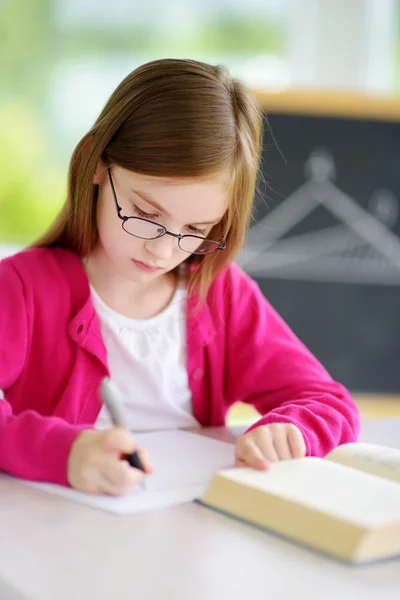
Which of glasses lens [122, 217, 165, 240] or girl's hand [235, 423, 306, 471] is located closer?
girl's hand [235, 423, 306, 471]

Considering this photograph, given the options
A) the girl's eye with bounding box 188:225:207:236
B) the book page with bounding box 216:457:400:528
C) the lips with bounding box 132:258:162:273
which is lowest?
the book page with bounding box 216:457:400:528

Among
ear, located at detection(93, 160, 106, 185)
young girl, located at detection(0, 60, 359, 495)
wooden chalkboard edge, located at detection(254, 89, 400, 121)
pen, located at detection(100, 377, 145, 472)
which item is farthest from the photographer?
wooden chalkboard edge, located at detection(254, 89, 400, 121)

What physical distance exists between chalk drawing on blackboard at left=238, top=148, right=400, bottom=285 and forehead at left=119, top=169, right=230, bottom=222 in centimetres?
139

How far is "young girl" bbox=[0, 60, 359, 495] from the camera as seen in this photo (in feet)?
3.32

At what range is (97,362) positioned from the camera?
1.16m

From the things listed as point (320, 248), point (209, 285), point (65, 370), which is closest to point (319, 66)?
point (320, 248)

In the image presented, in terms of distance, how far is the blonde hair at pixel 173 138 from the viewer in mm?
1036

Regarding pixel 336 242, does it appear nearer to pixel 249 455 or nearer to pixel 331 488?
pixel 249 455

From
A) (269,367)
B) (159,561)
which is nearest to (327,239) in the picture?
(269,367)

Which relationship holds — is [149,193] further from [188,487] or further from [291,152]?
[291,152]

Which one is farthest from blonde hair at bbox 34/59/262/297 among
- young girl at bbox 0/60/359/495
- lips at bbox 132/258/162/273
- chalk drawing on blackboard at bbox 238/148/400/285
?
chalk drawing on blackboard at bbox 238/148/400/285

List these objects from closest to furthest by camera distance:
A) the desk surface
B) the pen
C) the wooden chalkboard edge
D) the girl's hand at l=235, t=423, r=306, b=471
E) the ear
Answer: the desk surface < the pen < the girl's hand at l=235, t=423, r=306, b=471 < the ear < the wooden chalkboard edge

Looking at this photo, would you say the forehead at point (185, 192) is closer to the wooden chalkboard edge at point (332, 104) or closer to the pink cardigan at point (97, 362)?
the pink cardigan at point (97, 362)

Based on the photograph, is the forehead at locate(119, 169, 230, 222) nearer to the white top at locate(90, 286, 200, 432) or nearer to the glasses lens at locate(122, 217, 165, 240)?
the glasses lens at locate(122, 217, 165, 240)
